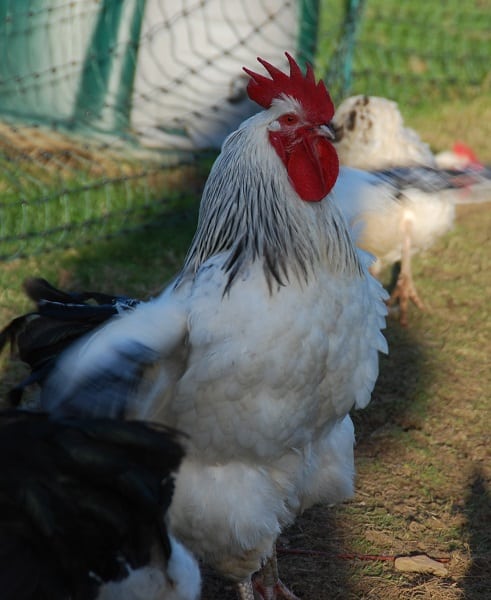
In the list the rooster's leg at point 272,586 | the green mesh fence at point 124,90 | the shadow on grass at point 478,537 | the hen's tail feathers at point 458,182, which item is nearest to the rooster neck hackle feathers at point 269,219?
the hen's tail feathers at point 458,182

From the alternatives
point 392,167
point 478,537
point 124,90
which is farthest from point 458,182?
point 124,90

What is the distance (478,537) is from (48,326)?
1.78 metres

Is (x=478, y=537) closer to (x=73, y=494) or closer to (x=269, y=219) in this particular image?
(x=269, y=219)

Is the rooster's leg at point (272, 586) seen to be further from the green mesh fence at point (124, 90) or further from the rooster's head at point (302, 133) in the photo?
the green mesh fence at point (124, 90)

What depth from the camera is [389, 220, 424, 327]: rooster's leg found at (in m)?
4.77

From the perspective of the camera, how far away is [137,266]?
5.17m

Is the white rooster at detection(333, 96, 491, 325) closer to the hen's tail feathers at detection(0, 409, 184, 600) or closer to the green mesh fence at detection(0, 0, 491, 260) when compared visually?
the green mesh fence at detection(0, 0, 491, 260)

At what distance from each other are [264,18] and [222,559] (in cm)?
418

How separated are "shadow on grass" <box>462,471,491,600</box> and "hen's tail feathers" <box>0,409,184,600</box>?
1.47 meters

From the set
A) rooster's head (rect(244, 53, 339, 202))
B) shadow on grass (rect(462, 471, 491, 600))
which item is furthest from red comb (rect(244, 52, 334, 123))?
shadow on grass (rect(462, 471, 491, 600))

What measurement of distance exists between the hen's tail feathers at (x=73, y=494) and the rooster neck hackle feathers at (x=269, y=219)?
0.66m

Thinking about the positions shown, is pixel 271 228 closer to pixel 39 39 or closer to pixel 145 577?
pixel 145 577

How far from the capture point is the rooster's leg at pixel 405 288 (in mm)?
4770

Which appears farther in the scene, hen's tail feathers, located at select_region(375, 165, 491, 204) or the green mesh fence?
the green mesh fence
